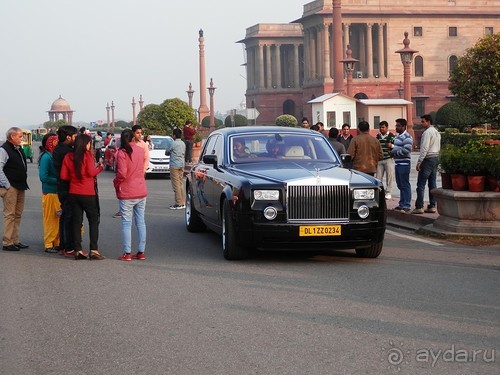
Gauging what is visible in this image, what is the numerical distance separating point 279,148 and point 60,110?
180 meters

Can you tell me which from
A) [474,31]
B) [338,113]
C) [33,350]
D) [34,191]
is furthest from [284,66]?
[33,350]

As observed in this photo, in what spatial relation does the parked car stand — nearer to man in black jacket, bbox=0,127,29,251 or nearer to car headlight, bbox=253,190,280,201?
man in black jacket, bbox=0,127,29,251

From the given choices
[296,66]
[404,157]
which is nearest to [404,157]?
[404,157]

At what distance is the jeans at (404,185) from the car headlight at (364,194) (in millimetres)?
5611

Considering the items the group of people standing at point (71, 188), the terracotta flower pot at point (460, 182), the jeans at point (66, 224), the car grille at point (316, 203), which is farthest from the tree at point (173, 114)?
the car grille at point (316, 203)

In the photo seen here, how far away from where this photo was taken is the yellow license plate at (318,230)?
11.1m

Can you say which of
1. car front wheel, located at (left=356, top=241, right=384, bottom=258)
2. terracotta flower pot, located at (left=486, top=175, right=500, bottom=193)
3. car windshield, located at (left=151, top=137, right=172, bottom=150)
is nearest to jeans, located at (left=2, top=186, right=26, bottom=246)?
car front wheel, located at (left=356, top=241, right=384, bottom=258)

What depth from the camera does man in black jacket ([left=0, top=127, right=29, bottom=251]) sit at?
1320 cm

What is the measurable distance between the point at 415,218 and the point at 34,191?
49.5 feet

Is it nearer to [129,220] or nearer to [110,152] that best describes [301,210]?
[129,220]

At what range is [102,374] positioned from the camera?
6.29 meters

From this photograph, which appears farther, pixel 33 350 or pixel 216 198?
pixel 216 198

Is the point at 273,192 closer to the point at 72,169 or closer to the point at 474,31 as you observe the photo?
the point at 72,169

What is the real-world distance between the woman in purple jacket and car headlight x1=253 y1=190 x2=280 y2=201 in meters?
1.50
